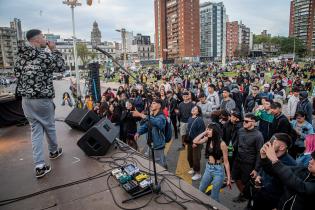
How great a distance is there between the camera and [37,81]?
327cm

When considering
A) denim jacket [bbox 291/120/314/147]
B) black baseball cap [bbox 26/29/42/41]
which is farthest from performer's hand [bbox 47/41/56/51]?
denim jacket [bbox 291/120/314/147]

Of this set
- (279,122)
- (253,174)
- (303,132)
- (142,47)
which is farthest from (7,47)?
(253,174)

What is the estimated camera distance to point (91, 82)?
48.2 ft

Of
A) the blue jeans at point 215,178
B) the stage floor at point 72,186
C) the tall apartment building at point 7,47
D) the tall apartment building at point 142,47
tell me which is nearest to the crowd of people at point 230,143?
the blue jeans at point 215,178

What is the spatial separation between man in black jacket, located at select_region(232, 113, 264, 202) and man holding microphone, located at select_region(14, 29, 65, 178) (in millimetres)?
3391

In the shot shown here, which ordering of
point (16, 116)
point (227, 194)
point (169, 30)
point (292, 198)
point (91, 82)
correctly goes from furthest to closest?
point (169, 30) → point (91, 82) → point (16, 116) → point (227, 194) → point (292, 198)

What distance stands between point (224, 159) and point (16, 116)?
756 centimetres

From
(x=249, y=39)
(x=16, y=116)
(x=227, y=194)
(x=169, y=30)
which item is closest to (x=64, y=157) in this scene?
(x=227, y=194)

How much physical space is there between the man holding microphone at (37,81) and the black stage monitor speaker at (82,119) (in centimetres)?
235

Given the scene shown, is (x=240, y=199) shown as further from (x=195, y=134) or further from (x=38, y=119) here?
(x=38, y=119)

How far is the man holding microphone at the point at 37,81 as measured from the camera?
10.5 feet

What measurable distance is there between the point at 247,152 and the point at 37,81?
3.76 metres

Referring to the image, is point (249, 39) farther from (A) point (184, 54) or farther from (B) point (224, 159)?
(B) point (224, 159)

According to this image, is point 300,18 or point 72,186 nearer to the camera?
point 72,186
